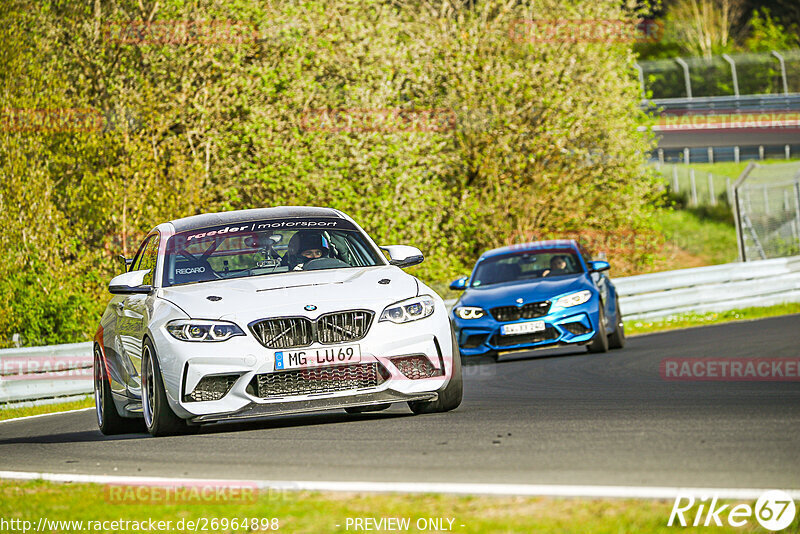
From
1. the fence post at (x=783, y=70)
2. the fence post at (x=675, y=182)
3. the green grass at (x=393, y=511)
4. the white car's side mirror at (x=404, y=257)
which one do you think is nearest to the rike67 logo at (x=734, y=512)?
the green grass at (x=393, y=511)

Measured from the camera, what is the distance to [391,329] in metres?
8.80

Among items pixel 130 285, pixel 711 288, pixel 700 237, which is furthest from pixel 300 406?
pixel 700 237

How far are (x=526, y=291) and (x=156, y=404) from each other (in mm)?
8339

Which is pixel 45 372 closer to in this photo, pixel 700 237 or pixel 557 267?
pixel 557 267

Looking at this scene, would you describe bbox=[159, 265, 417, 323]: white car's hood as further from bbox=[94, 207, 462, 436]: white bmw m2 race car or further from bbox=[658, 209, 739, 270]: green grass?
bbox=[658, 209, 739, 270]: green grass

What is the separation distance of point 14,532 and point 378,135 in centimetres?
2361

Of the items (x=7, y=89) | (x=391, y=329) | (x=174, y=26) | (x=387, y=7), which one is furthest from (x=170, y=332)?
(x=387, y=7)

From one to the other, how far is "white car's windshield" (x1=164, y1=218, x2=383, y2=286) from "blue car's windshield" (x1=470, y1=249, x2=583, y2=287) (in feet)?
25.1

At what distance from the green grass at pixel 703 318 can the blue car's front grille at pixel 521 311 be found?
19.4ft

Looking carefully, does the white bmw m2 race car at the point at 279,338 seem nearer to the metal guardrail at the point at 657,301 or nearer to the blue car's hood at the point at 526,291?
the metal guardrail at the point at 657,301

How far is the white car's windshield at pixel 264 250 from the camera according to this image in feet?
31.8

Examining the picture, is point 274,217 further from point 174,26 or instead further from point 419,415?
point 174,26

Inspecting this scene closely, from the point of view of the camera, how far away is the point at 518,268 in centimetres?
1800

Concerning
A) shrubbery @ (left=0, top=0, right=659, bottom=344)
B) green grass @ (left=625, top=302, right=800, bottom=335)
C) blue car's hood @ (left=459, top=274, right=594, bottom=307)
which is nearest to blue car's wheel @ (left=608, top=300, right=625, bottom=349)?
blue car's hood @ (left=459, top=274, right=594, bottom=307)
